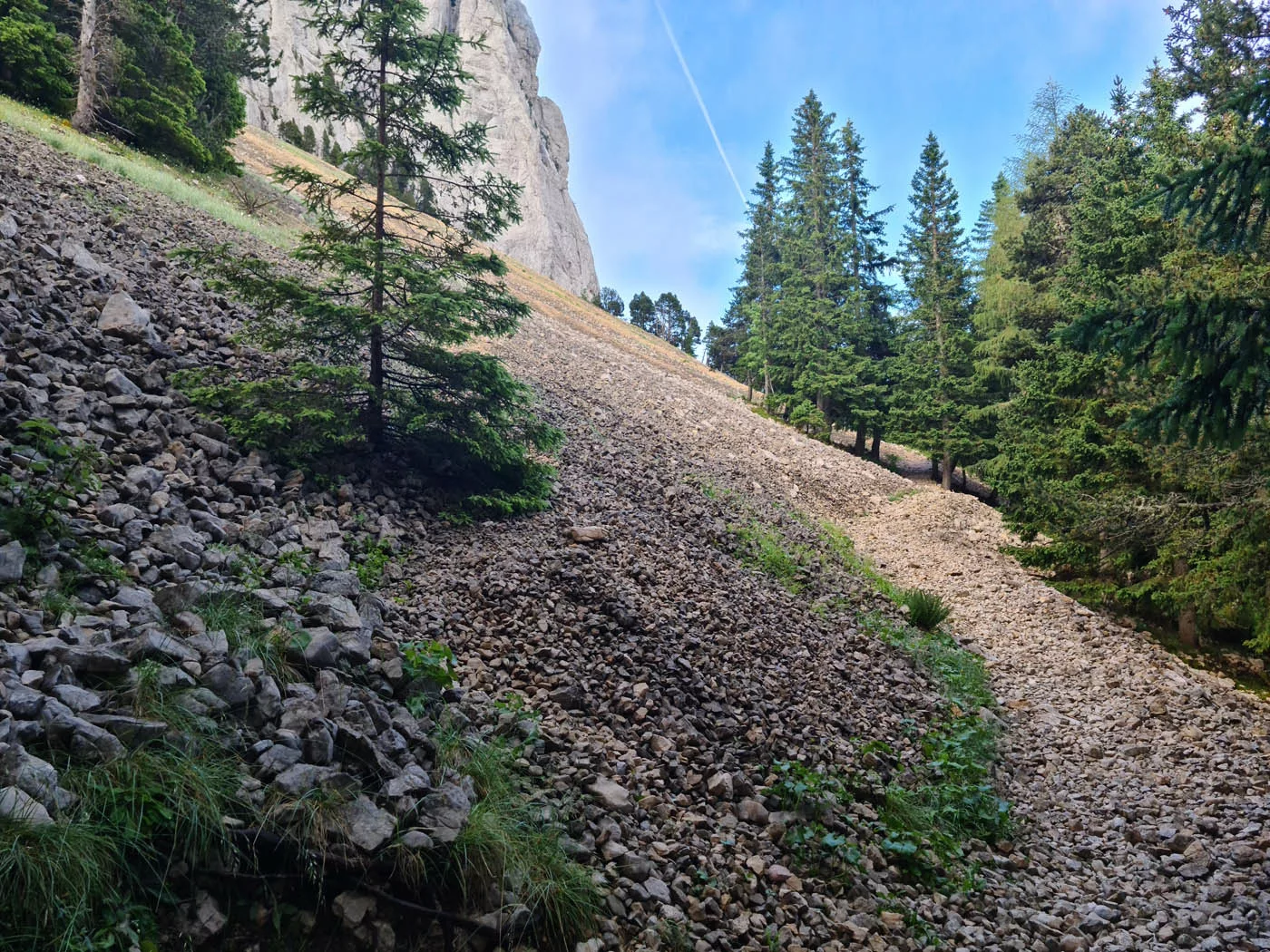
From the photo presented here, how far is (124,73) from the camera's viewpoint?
18.8m

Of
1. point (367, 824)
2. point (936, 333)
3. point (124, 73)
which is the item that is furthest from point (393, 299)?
point (936, 333)

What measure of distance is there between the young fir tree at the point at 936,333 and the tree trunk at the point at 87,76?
2973 centimetres

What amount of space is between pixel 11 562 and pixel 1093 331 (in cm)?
907

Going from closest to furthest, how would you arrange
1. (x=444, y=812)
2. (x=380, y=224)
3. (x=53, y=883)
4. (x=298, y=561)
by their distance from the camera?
(x=53, y=883) → (x=444, y=812) → (x=298, y=561) → (x=380, y=224)

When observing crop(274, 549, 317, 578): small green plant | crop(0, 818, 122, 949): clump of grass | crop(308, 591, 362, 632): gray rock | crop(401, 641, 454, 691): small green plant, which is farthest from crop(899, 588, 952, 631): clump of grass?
crop(0, 818, 122, 949): clump of grass

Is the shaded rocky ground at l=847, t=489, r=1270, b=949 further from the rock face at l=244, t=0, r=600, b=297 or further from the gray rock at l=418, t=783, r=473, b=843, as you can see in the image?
the rock face at l=244, t=0, r=600, b=297

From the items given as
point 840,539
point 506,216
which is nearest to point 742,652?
point 506,216

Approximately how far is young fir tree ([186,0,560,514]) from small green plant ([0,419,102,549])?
193 centimetres

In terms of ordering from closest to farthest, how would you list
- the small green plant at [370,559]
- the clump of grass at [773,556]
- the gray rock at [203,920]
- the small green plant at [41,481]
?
1. the gray rock at [203,920]
2. the small green plant at [41,481]
3. the small green plant at [370,559]
4. the clump of grass at [773,556]

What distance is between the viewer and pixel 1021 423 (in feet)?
61.0

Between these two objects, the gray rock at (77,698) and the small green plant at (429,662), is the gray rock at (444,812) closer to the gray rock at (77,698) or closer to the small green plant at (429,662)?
the small green plant at (429,662)

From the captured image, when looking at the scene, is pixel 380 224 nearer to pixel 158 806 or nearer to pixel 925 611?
pixel 158 806

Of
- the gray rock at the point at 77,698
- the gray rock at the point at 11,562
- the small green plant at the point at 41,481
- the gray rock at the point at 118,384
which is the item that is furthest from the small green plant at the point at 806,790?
the gray rock at the point at 118,384

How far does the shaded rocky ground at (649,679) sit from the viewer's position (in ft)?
15.6
